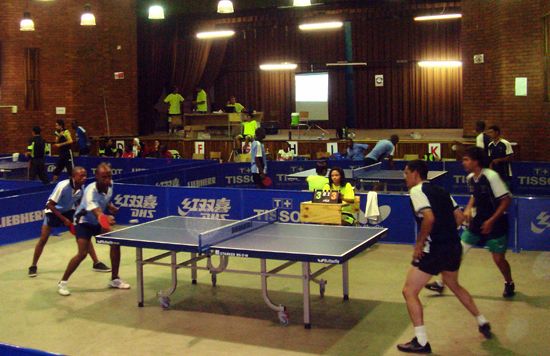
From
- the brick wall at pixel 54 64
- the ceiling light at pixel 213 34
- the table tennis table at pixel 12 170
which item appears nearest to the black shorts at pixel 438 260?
the table tennis table at pixel 12 170

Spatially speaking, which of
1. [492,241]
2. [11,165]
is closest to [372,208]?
[492,241]

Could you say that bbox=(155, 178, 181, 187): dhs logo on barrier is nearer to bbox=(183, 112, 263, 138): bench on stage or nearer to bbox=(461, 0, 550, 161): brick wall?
bbox=(183, 112, 263, 138): bench on stage

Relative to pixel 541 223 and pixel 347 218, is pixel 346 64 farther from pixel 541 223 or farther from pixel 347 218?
pixel 347 218

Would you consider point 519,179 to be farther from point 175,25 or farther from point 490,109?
point 175,25

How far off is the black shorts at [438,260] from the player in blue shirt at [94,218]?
4158 mm

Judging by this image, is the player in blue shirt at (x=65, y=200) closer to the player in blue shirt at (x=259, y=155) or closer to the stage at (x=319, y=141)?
the player in blue shirt at (x=259, y=155)

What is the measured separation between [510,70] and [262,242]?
13.0 meters

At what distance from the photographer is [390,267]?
11.5m

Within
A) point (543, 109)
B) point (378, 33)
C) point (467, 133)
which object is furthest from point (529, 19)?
point (378, 33)

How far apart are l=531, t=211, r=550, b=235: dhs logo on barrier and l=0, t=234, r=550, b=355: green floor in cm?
51

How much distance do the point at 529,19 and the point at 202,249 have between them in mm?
13688

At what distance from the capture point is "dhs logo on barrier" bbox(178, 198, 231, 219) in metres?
14.4

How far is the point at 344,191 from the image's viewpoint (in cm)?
1180

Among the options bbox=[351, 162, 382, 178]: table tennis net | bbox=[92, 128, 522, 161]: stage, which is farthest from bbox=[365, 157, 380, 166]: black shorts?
bbox=[92, 128, 522, 161]: stage
